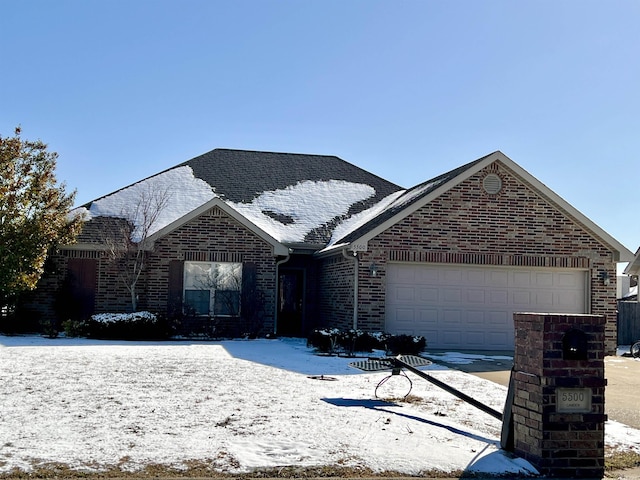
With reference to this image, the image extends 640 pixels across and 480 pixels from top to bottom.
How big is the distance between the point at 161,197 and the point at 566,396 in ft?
58.2

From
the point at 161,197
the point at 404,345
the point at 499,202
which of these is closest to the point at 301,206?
the point at 161,197

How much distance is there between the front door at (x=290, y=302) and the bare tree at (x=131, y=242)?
4228 mm

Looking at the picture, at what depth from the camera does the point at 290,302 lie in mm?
21953

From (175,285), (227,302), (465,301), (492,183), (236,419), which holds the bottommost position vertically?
(236,419)

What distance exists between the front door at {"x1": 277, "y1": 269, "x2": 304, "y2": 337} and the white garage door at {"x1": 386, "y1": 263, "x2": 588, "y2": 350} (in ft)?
14.7

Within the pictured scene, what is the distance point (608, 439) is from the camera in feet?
25.5

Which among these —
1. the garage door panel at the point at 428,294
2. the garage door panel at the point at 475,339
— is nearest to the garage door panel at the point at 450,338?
the garage door panel at the point at 475,339

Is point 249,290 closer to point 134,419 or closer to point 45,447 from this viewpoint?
point 134,419

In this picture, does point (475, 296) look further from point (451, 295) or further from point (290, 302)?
point (290, 302)

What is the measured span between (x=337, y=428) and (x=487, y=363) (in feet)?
27.1

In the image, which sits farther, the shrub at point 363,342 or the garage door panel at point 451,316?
the garage door panel at point 451,316

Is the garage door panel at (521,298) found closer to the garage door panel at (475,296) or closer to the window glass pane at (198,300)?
the garage door panel at (475,296)

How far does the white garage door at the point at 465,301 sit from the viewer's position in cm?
1817

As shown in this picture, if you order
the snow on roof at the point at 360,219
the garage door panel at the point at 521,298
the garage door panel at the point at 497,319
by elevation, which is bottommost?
the garage door panel at the point at 497,319
